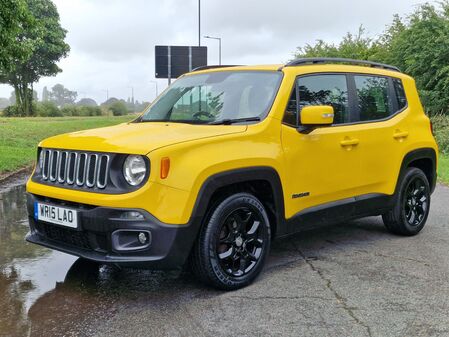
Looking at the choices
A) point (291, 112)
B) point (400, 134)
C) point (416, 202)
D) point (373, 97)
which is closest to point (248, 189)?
point (291, 112)

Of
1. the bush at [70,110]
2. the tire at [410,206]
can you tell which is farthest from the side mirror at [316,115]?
the bush at [70,110]

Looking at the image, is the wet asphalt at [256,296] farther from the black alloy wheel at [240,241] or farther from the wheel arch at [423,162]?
the wheel arch at [423,162]

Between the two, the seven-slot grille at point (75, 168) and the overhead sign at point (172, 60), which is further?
the overhead sign at point (172, 60)

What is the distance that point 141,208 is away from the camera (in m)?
3.60

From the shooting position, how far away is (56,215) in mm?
3949

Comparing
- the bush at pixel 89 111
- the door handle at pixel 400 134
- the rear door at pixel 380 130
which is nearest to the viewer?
the rear door at pixel 380 130

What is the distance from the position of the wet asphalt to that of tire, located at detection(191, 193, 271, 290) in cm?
14

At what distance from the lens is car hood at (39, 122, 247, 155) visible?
12.2 ft

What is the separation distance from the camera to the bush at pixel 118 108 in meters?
55.4

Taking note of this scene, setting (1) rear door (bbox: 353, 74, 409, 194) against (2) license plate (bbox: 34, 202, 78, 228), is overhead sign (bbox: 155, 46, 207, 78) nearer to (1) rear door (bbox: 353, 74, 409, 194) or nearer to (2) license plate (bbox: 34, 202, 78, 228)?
(1) rear door (bbox: 353, 74, 409, 194)

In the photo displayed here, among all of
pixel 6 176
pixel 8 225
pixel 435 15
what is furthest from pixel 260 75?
pixel 435 15

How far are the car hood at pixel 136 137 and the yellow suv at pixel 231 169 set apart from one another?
1 cm

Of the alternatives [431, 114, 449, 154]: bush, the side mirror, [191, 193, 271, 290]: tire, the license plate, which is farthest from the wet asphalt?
[431, 114, 449, 154]: bush

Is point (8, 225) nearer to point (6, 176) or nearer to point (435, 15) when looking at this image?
point (6, 176)
